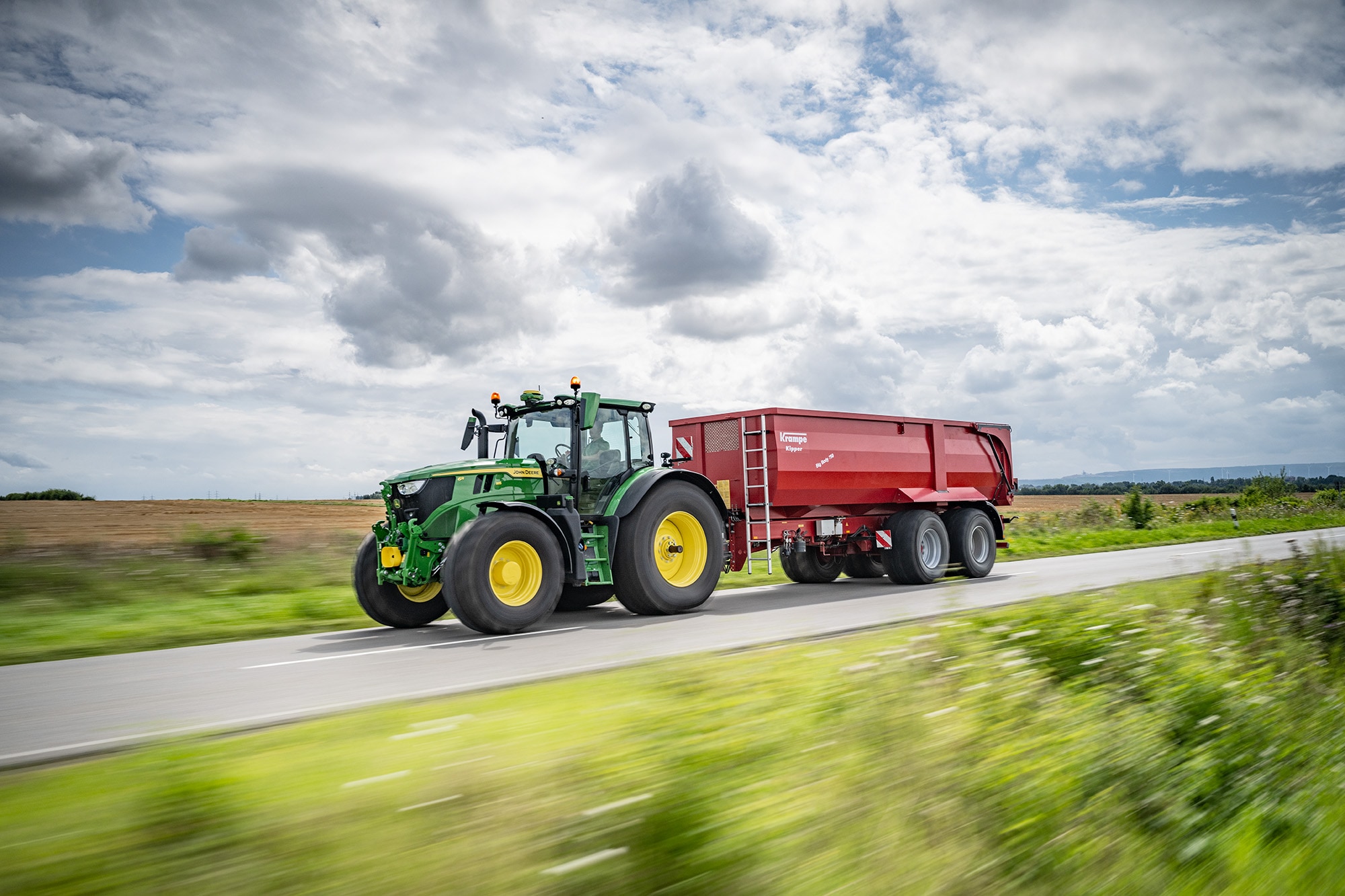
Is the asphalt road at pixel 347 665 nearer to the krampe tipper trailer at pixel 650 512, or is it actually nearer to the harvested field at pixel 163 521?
the krampe tipper trailer at pixel 650 512

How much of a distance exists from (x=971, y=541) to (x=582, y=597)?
23.5 ft

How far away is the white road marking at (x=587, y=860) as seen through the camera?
2328 millimetres

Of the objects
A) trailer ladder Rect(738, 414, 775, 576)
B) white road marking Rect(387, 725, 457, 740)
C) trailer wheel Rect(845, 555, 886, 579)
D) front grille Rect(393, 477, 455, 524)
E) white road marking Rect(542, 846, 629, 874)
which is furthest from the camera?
trailer wheel Rect(845, 555, 886, 579)

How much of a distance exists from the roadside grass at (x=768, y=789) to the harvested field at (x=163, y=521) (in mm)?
7867

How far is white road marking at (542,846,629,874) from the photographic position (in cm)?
233

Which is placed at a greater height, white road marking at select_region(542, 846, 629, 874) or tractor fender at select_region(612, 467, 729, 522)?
tractor fender at select_region(612, 467, 729, 522)

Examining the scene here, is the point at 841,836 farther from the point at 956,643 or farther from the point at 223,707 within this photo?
the point at 223,707

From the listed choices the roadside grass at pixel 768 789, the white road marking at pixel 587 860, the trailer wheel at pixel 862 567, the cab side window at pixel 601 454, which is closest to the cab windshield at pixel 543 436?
the cab side window at pixel 601 454

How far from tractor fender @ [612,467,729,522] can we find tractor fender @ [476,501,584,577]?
2.27ft

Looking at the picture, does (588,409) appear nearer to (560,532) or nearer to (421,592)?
(560,532)

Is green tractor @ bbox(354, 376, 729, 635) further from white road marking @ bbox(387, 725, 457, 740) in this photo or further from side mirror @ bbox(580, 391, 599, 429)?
white road marking @ bbox(387, 725, 457, 740)

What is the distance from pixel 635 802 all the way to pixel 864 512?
40.2 ft

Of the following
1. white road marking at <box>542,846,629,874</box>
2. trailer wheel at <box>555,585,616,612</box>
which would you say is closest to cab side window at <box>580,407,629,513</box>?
trailer wheel at <box>555,585,616,612</box>

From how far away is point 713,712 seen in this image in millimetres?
3439
